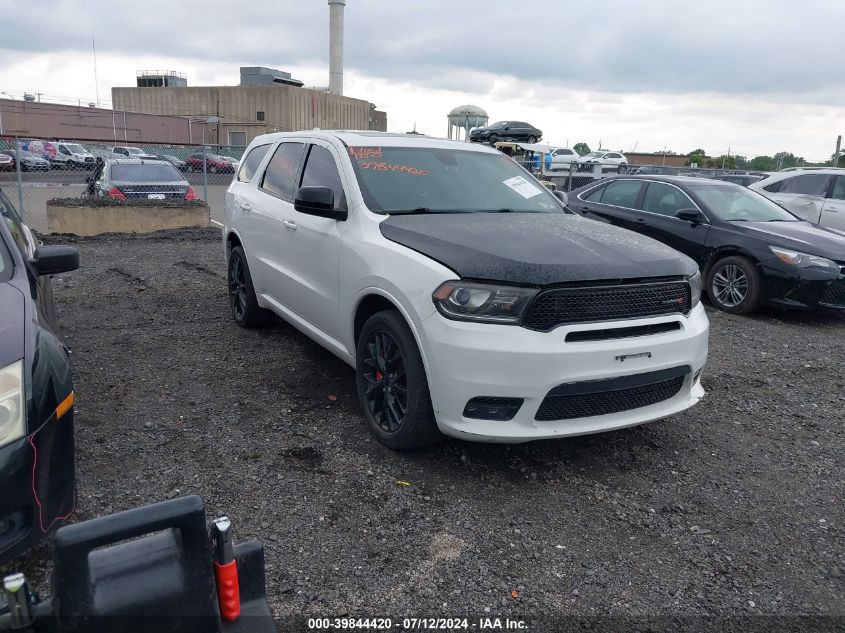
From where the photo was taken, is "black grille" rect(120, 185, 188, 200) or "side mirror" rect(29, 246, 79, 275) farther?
"black grille" rect(120, 185, 188, 200)

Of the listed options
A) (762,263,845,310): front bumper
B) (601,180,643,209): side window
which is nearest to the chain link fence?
(601,180,643,209): side window

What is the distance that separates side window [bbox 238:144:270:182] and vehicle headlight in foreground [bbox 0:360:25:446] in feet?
12.5

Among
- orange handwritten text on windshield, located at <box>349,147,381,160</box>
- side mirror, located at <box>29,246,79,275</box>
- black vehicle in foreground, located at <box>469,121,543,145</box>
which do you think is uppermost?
black vehicle in foreground, located at <box>469,121,543,145</box>

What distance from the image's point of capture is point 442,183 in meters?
4.64

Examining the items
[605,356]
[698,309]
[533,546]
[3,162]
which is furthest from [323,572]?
[3,162]

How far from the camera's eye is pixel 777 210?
8.58 metres

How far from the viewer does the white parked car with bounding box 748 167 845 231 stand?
10.5 m

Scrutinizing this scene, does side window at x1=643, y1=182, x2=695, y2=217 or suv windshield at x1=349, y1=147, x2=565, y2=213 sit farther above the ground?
suv windshield at x1=349, y1=147, x2=565, y2=213

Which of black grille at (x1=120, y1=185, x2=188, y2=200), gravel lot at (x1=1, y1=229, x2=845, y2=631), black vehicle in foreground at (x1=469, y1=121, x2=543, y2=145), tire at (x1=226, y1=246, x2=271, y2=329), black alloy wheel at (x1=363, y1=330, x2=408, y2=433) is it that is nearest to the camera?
gravel lot at (x1=1, y1=229, x2=845, y2=631)

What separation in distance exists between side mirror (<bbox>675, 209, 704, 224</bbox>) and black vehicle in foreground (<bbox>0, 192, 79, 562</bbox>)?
23.4 ft

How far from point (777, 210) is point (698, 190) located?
1.06 metres

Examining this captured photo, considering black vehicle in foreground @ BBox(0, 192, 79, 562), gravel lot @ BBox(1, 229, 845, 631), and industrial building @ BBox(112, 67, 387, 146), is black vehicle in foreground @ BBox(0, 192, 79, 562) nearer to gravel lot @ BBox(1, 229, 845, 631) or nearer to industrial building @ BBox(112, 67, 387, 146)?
gravel lot @ BBox(1, 229, 845, 631)

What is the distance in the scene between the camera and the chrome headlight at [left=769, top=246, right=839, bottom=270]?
718 centimetres

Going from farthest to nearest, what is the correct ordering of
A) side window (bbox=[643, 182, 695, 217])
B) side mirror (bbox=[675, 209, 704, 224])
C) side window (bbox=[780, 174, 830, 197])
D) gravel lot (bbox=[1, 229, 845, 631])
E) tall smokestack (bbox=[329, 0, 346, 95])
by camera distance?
tall smokestack (bbox=[329, 0, 346, 95]) < side window (bbox=[780, 174, 830, 197]) < side window (bbox=[643, 182, 695, 217]) < side mirror (bbox=[675, 209, 704, 224]) < gravel lot (bbox=[1, 229, 845, 631])
